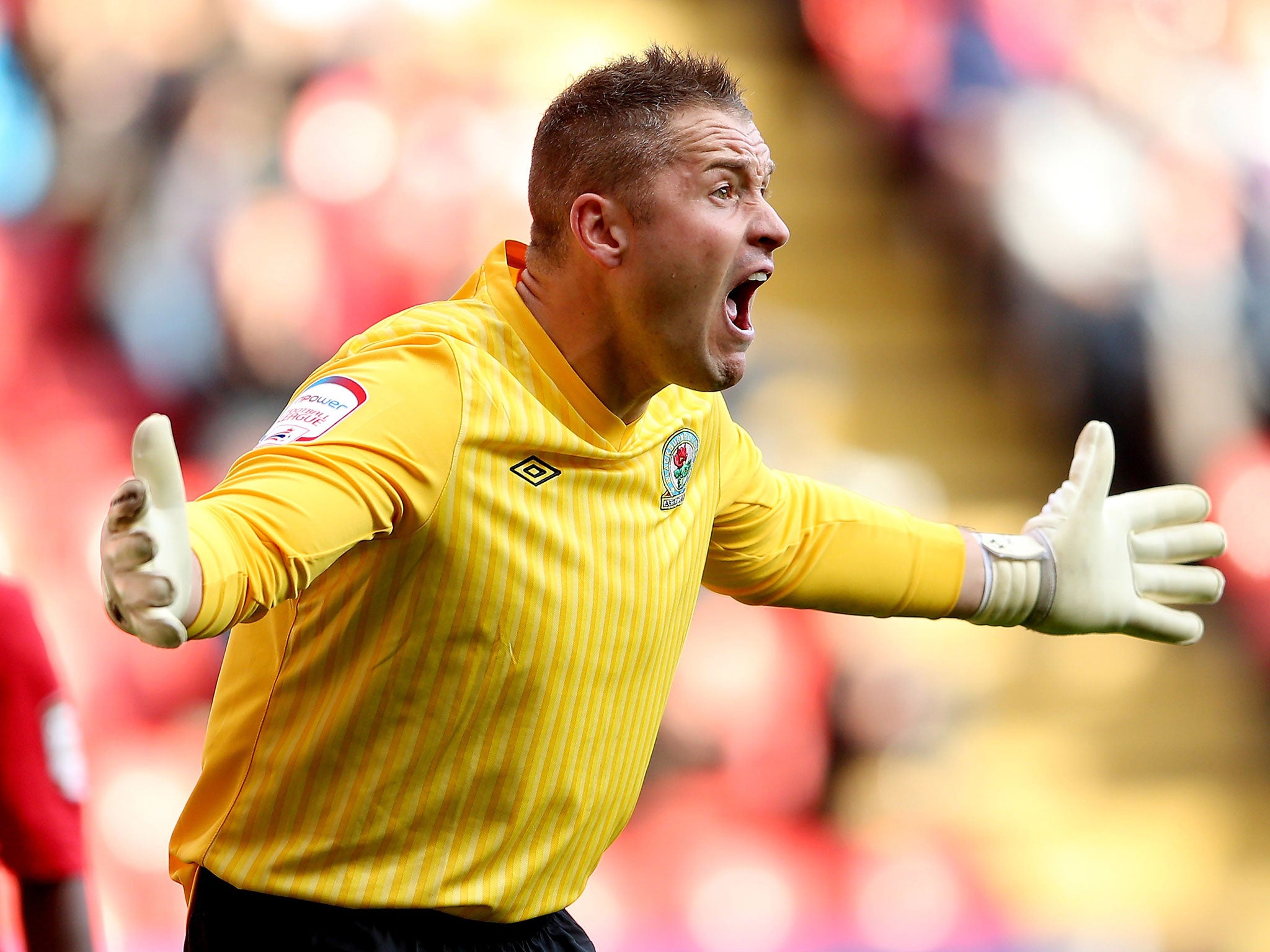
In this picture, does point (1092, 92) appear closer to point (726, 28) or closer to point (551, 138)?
point (726, 28)

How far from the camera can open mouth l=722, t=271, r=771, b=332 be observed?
62.9 inches

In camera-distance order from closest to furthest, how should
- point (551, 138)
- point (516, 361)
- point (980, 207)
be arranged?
point (516, 361)
point (551, 138)
point (980, 207)

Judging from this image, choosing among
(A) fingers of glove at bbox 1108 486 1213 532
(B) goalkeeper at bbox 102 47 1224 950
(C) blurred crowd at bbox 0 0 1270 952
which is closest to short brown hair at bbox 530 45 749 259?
(B) goalkeeper at bbox 102 47 1224 950

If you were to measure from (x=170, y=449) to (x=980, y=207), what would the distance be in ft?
13.7

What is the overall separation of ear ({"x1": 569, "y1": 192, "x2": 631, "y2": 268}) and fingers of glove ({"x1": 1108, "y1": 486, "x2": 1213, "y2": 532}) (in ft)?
2.92

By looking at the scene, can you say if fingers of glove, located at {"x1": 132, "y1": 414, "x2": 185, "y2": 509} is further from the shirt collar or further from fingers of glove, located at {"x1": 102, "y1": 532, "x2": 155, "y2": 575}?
the shirt collar

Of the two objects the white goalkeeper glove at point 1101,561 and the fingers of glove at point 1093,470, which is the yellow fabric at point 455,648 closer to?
the white goalkeeper glove at point 1101,561

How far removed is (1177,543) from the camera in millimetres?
2066

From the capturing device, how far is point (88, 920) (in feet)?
5.51

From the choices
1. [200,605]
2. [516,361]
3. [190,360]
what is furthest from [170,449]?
[190,360]

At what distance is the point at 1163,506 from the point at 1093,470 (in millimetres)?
146

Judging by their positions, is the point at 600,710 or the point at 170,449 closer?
the point at 170,449

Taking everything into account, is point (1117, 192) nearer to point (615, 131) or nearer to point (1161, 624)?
point (1161, 624)

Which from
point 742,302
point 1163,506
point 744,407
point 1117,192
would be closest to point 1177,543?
point 1163,506
